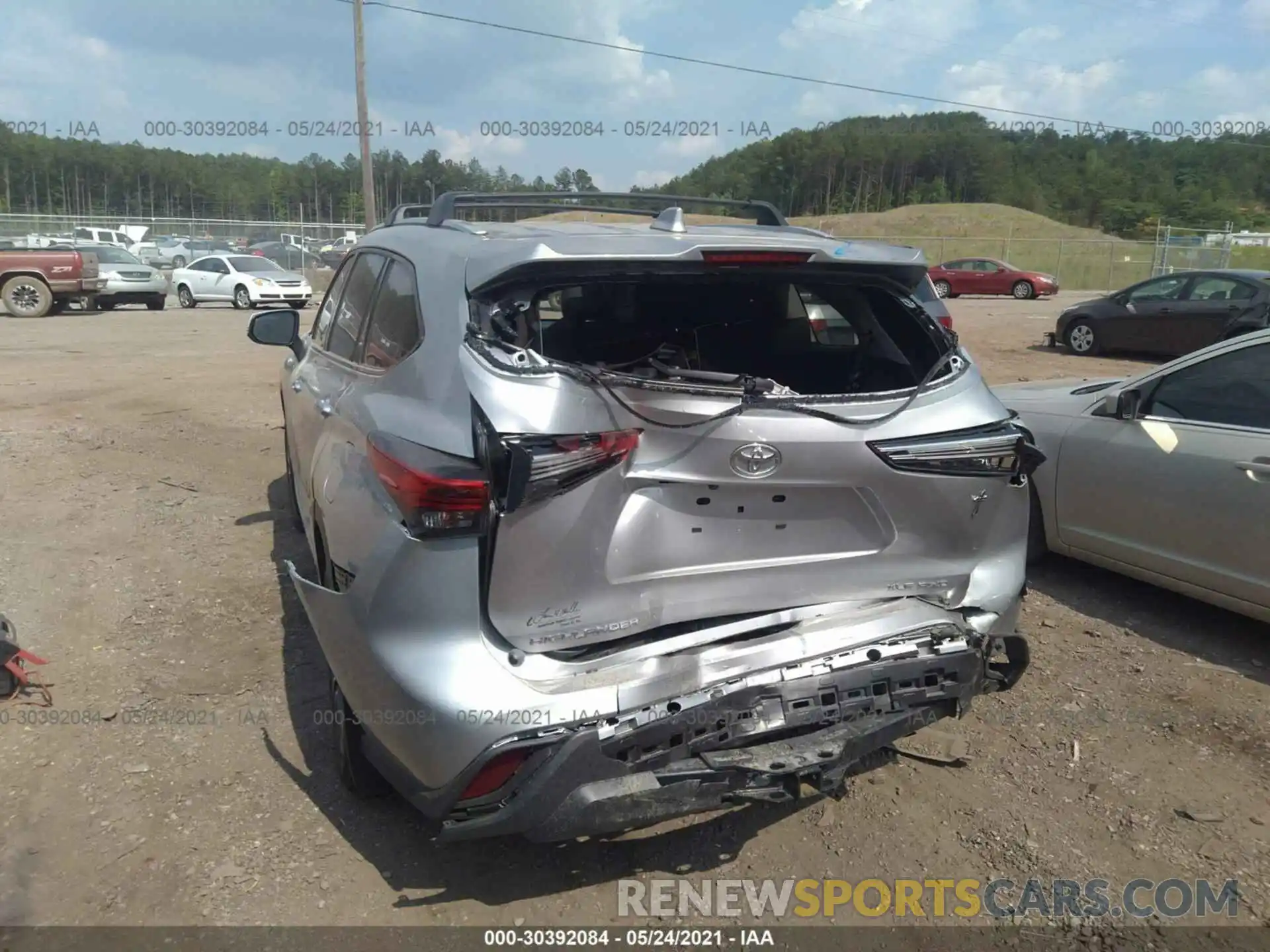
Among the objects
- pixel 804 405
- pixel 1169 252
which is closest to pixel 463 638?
pixel 804 405

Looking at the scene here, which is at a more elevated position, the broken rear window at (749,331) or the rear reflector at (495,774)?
the broken rear window at (749,331)

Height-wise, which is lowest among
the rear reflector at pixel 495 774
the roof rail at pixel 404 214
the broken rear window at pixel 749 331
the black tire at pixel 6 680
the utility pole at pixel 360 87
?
the black tire at pixel 6 680

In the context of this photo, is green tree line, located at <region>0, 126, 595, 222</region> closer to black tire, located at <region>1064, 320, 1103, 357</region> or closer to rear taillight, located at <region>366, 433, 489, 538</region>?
black tire, located at <region>1064, 320, 1103, 357</region>

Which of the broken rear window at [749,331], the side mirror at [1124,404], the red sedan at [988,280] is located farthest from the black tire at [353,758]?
the red sedan at [988,280]

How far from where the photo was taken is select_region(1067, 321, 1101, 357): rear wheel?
16.5 m

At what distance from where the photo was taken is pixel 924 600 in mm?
2994

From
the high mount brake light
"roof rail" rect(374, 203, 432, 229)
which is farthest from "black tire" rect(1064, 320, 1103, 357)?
the high mount brake light

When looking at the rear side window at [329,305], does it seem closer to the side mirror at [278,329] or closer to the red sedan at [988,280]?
the side mirror at [278,329]

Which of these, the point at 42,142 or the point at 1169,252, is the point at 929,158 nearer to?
the point at 1169,252

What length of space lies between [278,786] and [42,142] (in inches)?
3128

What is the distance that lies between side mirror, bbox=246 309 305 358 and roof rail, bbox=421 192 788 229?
37.0 inches

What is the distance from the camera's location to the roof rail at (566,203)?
11.8ft

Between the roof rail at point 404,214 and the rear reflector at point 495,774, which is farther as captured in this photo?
the roof rail at point 404,214

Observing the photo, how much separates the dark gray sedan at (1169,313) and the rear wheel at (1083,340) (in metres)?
0.01
